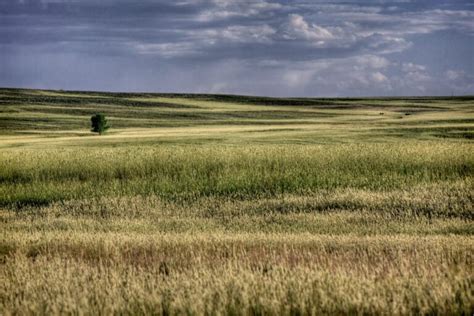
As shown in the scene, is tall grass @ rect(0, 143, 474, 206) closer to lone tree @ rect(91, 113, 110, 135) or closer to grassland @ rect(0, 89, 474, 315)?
grassland @ rect(0, 89, 474, 315)

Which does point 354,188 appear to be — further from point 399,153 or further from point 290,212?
point 399,153

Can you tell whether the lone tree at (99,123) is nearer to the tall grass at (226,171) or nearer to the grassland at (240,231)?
the grassland at (240,231)

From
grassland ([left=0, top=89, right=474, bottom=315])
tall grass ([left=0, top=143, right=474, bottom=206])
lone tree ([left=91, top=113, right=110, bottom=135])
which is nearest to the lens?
grassland ([left=0, top=89, right=474, bottom=315])

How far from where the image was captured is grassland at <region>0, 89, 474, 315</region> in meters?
7.27

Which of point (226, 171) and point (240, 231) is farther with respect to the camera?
point (226, 171)

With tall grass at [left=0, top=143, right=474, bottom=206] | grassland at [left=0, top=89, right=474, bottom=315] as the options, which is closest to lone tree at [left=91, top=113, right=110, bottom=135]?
grassland at [left=0, top=89, right=474, bottom=315]

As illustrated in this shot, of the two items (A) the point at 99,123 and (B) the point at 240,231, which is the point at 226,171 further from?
(A) the point at 99,123

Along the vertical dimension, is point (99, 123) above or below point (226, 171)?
below

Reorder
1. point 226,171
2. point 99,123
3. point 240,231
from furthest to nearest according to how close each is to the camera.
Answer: point 99,123, point 226,171, point 240,231

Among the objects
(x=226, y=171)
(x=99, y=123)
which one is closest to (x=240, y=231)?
(x=226, y=171)

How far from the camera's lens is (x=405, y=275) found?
809cm

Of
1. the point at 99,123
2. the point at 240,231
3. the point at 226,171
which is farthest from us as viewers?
the point at 99,123

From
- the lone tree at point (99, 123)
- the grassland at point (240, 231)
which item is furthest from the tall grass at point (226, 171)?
the lone tree at point (99, 123)

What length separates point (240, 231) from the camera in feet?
48.9
